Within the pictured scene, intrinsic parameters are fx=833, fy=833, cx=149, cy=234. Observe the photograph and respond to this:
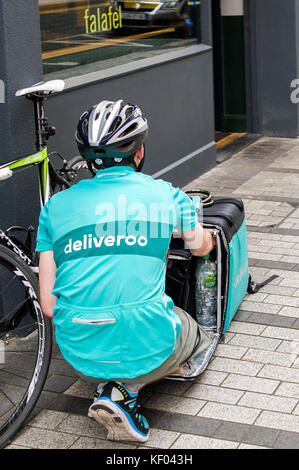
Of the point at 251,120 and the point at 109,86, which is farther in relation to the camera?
the point at 251,120

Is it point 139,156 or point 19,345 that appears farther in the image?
point 19,345

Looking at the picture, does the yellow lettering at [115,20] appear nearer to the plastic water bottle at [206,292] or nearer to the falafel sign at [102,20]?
the falafel sign at [102,20]

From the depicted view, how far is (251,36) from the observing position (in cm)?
1034

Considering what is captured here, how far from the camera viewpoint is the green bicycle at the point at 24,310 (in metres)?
4.03

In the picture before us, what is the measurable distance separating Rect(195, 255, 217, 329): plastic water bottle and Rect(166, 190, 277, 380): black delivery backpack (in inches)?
1.1

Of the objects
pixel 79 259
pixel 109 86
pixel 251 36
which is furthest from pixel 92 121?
pixel 251 36

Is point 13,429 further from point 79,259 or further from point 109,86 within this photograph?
point 109,86

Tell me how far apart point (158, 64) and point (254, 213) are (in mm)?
1662

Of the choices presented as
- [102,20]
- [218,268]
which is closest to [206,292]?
[218,268]

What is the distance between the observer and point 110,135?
148 inches

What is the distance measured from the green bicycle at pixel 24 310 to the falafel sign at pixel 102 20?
7.05 ft

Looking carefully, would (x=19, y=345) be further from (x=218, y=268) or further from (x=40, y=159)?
(x=218, y=268)

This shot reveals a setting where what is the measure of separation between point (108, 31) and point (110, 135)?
12.5 feet

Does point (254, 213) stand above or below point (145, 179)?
below
